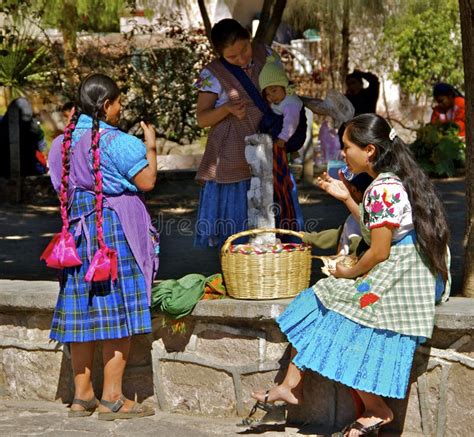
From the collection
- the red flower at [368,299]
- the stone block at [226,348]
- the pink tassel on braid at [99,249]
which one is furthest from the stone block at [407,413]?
the pink tassel on braid at [99,249]

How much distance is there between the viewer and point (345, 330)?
453 cm

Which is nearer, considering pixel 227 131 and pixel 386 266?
pixel 386 266

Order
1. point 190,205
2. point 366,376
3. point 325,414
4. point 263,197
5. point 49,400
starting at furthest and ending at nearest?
point 190,205
point 263,197
point 49,400
point 325,414
point 366,376

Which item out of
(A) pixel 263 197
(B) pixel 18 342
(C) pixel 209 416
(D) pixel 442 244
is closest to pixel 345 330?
(D) pixel 442 244

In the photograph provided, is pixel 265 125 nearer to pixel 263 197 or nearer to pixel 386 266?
pixel 263 197

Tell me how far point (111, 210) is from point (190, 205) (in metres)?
7.08

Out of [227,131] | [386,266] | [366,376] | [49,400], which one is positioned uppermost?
[227,131]

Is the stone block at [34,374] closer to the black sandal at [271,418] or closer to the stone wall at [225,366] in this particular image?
the stone wall at [225,366]

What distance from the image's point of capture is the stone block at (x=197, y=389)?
5133 millimetres

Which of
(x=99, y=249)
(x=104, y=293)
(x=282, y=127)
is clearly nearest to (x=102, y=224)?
(x=99, y=249)

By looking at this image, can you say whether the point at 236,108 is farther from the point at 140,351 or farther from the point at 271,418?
the point at 271,418

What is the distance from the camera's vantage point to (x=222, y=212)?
6.19 metres

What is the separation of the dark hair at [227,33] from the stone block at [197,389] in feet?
6.06

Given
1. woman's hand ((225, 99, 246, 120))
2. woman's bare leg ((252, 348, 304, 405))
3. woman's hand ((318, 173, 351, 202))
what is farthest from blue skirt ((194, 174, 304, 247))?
woman's bare leg ((252, 348, 304, 405))
